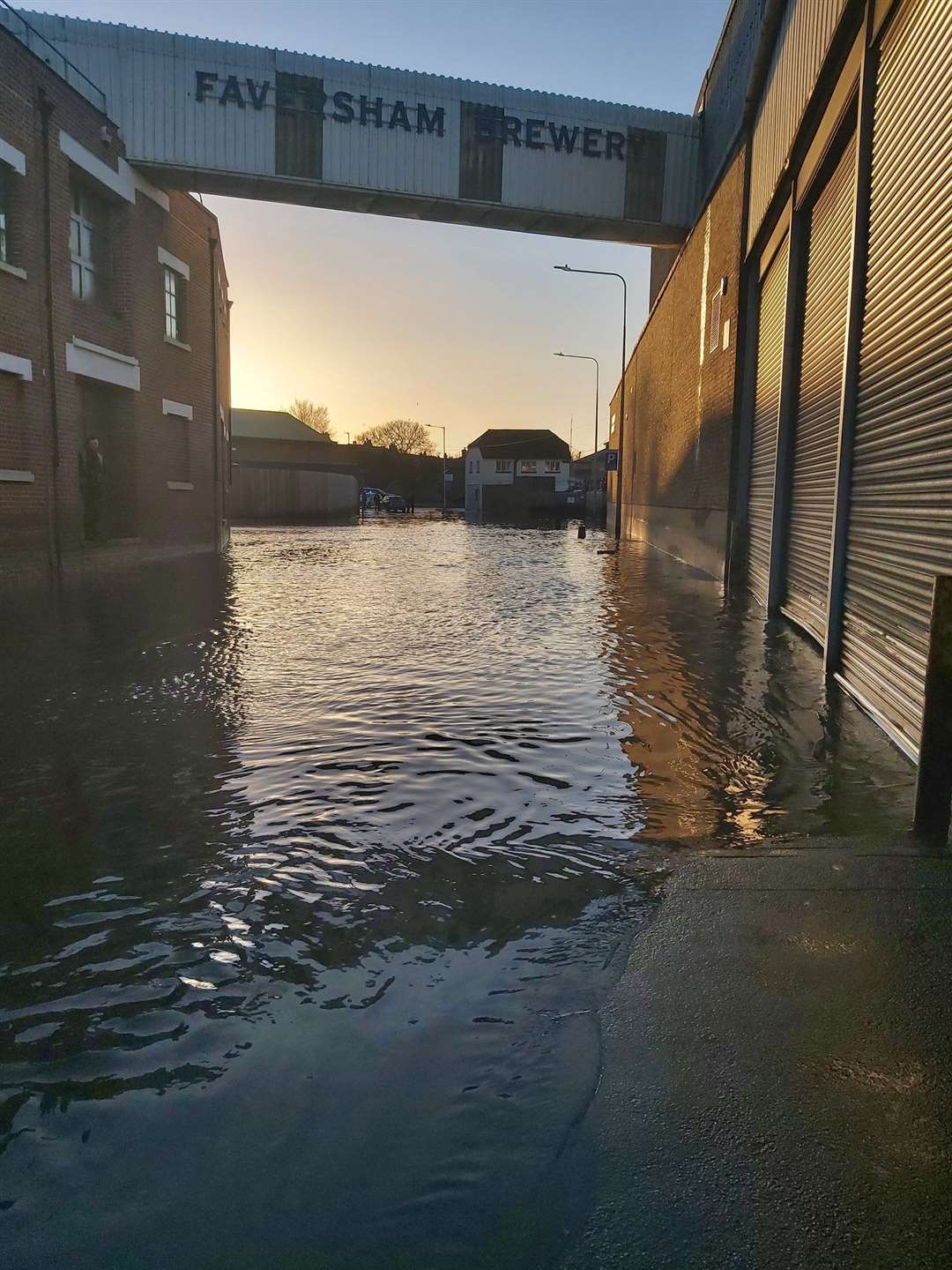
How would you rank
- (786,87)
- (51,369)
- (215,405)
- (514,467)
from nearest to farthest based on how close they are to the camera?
1. (786,87)
2. (51,369)
3. (215,405)
4. (514,467)

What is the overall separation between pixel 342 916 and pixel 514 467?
84.3m

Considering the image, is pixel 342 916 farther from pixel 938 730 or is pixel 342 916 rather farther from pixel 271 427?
pixel 271 427

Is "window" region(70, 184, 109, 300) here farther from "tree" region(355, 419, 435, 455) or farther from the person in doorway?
"tree" region(355, 419, 435, 455)

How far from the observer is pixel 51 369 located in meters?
15.5

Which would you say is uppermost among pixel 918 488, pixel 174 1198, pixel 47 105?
pixel 47 105

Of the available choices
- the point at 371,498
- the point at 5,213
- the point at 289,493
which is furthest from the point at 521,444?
the point at 5,213

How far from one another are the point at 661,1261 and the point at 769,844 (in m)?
2.40

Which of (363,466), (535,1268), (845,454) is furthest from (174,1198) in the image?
(363,466)

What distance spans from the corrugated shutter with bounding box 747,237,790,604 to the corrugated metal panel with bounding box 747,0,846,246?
1.02 m

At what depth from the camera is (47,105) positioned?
15.2 meters

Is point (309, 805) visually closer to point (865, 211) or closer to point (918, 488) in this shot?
point (918, 488)

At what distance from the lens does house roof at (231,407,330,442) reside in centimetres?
8825

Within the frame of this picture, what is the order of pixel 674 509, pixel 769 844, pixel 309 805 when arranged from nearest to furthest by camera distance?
pixel 769 844 → pixel 309 805 → pixel 674 509

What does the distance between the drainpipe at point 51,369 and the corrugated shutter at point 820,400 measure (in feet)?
39.3
